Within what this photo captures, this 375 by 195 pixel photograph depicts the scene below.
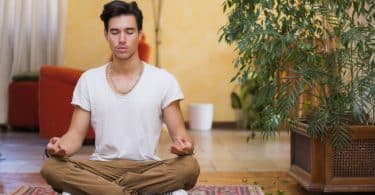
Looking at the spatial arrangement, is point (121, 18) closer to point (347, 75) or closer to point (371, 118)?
point (347, 75)

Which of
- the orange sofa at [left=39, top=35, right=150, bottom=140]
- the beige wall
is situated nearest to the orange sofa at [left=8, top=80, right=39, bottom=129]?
the beige wall

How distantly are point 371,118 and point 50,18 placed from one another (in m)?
4.24

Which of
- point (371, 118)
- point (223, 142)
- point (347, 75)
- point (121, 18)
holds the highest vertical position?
point (121, 18)

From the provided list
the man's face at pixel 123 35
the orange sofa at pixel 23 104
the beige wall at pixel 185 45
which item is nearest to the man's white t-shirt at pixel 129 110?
the man's face at pixel 123 35

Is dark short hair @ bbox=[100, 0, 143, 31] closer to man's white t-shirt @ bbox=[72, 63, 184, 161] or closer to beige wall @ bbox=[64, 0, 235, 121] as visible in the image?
man's white t-shirt @ bbox=[72, 63, 184, 161]

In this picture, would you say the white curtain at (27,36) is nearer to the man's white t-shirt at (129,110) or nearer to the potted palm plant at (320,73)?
the potted palm plant at (320,73)

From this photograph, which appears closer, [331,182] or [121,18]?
[121,18]

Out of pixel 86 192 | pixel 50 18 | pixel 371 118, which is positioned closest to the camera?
pixel 86 192

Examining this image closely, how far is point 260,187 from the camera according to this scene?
129 inches

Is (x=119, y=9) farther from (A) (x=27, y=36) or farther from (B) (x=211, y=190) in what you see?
(A) (x=27, y=36)

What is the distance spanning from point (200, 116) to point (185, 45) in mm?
871

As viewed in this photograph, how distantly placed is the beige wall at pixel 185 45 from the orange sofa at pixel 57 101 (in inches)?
76.0

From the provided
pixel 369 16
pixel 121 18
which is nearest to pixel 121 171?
pixel 121 18

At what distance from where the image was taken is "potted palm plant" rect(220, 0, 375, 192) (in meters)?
2.87
